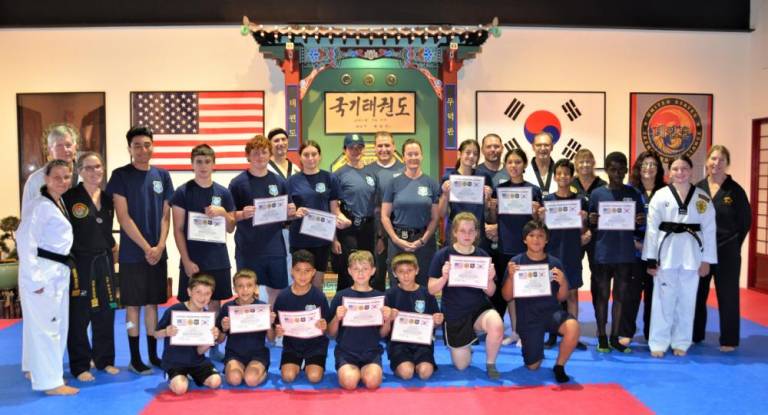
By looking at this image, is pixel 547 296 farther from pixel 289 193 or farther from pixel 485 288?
pixel 289 193

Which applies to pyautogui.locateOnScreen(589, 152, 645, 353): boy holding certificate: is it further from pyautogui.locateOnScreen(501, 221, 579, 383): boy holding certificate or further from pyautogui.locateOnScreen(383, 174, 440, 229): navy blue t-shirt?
pyautogui.locateOnScreen(383, 174, 440, 229): navy blue t-shirt

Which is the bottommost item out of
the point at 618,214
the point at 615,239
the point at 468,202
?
the point at 615,239

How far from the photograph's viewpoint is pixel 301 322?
4465mm

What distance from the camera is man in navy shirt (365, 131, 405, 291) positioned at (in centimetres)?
573

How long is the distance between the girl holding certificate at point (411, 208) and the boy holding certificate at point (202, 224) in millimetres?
1414

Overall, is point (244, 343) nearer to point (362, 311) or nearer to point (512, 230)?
point (362, 311)

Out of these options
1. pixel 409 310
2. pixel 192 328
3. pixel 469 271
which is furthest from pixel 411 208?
pixel 192 328

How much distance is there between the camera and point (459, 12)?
28.0 feet

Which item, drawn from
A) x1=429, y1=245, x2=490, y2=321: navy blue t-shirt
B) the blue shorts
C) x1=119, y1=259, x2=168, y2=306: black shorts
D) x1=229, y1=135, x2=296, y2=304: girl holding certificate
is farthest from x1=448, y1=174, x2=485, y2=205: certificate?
x1=119, y1=259, x2=168, y2=306: black shorts

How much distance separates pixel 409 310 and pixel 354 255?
602mm

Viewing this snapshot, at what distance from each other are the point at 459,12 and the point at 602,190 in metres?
4.13

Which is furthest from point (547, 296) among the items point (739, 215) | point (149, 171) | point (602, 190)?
point (149, 171)

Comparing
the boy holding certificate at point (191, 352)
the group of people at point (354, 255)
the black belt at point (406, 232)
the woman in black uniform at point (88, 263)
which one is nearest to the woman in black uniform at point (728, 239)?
the group of people at point (354, 255)

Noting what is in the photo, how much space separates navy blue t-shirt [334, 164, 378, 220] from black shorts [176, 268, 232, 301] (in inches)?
50.4
